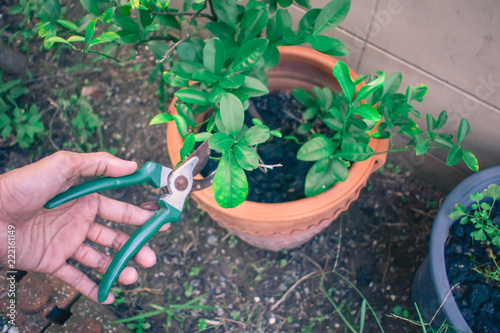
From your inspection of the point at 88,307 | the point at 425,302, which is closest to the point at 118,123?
the point at 88,307

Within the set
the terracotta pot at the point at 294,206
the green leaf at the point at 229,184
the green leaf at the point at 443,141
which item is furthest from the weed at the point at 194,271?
the green leaf at the point at 443,141

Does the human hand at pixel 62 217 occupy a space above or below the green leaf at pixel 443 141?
below

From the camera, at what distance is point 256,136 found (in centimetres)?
92

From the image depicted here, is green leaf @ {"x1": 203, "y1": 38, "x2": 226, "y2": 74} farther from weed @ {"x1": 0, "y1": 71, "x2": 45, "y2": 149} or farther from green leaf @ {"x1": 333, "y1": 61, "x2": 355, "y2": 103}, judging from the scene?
weed @ {"x1": 0, "y1": 71, "x2": 45, "y2": 149}

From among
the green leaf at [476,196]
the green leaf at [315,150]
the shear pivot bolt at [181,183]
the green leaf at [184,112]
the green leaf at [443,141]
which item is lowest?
the shear pivot bolt at [181,183]

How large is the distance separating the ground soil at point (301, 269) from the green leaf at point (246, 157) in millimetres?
795

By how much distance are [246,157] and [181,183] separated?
217mm

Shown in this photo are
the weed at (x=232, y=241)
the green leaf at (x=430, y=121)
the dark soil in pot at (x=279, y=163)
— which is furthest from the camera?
the weed at (x=232, y=241)

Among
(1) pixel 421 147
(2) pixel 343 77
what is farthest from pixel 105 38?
(1) pixel 421 147

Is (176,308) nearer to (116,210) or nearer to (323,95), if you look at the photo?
(116,210)

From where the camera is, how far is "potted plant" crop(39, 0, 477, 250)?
3.01ft

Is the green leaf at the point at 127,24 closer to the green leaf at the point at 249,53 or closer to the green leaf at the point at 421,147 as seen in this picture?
the green leaf at the point at 249,53

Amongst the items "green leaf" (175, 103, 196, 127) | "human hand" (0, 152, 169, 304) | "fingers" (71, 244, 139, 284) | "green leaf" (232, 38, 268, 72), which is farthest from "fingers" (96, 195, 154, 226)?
"green leaf" (232, 38, 268, 72)

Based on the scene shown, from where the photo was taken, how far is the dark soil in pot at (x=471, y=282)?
1149 mm
